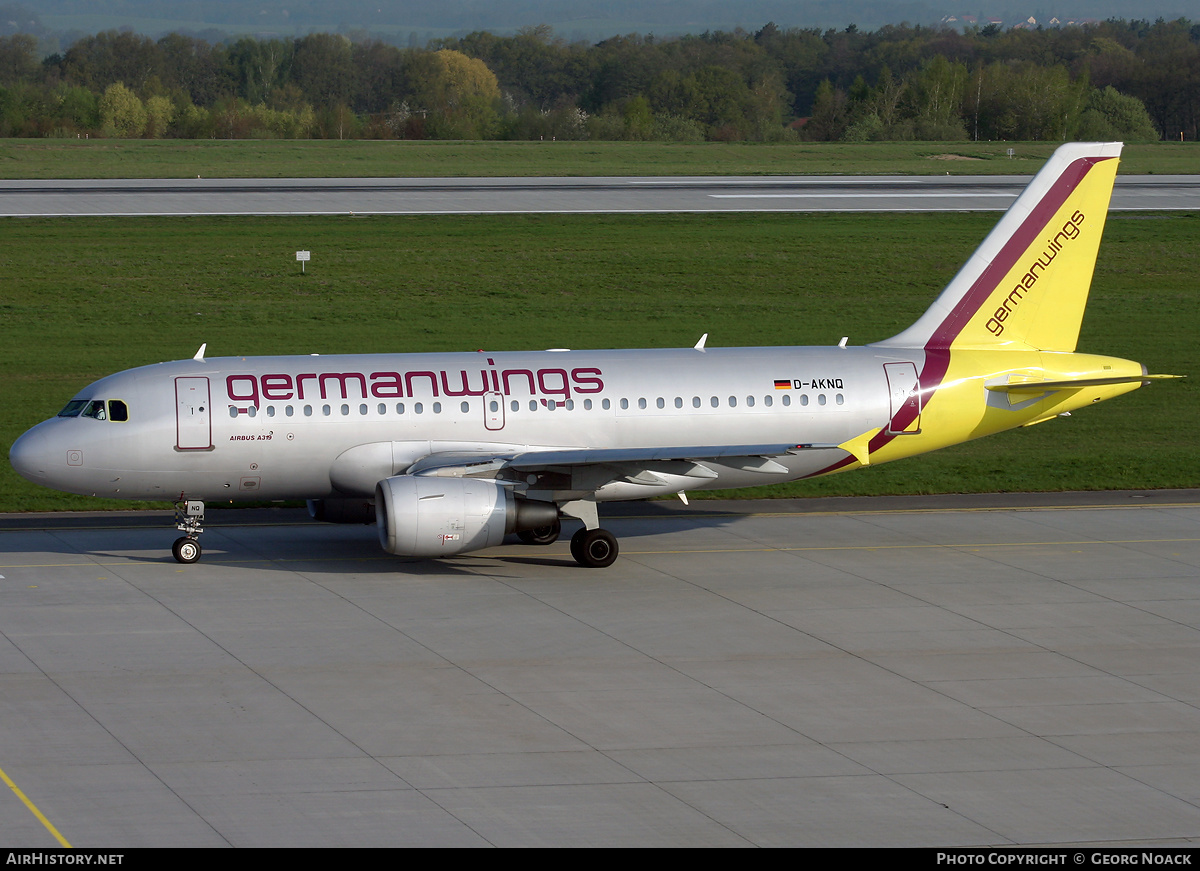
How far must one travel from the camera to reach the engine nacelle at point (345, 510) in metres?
29.5

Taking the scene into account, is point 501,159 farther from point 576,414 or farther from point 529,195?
point 576,414

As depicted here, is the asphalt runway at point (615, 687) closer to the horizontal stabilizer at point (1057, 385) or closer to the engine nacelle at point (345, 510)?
the engine nacelle at point (345, 510)

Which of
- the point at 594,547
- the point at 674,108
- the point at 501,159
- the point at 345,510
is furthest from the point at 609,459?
the point at 674,108

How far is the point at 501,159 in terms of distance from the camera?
106m

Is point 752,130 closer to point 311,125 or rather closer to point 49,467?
point 311,125

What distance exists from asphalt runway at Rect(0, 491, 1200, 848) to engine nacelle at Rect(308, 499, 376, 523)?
740 millimetres

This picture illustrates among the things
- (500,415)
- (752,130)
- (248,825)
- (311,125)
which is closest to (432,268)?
(500,415)

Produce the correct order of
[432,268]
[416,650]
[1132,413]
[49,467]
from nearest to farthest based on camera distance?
1. [416,650]
2. [49,467]
3. [1132,413]
4. [432,268]

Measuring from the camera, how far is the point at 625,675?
22.1 m

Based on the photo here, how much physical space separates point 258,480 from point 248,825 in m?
12.7

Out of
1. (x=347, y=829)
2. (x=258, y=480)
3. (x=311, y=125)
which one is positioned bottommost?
(x=347, y=829)

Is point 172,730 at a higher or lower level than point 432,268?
lower

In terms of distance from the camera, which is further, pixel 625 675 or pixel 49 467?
pixel 49 467

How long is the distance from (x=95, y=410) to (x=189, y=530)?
290cm
